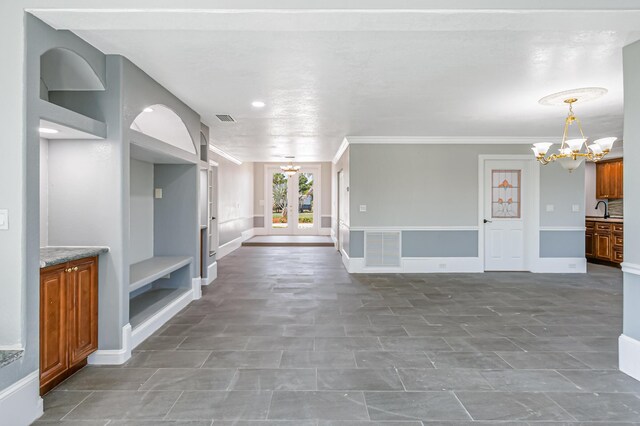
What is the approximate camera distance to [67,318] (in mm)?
2490

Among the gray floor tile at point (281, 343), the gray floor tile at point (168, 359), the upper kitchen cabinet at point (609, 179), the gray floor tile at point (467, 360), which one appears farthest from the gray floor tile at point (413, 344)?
the upper kitchen cabinet at point (609, 179)

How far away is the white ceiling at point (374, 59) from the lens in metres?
2.00

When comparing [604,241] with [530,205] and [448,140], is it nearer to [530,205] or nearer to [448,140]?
[530,205]

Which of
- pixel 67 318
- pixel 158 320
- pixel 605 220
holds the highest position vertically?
pixel 605 220

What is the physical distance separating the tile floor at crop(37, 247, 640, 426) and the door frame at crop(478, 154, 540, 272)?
5.13 ft

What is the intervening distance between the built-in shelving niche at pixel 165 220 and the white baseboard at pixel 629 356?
13.9ft

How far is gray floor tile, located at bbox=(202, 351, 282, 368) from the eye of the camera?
283cm

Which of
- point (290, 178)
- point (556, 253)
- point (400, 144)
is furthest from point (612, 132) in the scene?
point (290, 178)

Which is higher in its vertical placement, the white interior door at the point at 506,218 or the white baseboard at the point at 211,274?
the white interior door at the point at 506,218

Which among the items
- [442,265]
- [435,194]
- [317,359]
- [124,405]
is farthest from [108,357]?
[435,194]

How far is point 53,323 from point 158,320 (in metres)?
1.34

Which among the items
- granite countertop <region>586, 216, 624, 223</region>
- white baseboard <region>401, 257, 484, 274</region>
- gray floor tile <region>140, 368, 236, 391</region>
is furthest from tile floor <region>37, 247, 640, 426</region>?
granite countertop <region>586, 216, 624, 223</region>

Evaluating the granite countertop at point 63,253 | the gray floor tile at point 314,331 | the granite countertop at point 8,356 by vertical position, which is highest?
the granite countertop at point 63,253

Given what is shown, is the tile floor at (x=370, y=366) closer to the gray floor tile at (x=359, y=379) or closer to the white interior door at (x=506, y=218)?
the gray floor tile at (x=359, y=379)
